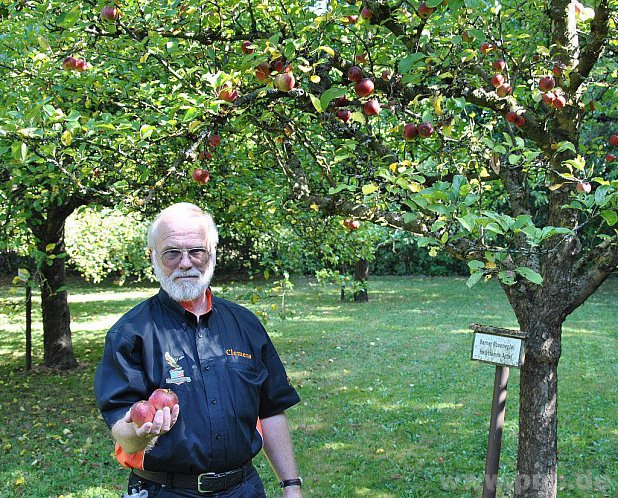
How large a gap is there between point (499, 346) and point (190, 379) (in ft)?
6.67

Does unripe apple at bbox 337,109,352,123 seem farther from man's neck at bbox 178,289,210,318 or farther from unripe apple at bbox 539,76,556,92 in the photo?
man's neck at bbox 178,289,210,318

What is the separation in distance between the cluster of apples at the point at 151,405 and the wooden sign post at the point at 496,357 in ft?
7.08

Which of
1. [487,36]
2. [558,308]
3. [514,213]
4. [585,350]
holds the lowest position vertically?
[585,350]

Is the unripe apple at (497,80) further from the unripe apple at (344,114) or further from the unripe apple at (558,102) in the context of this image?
the unripe apple at (344,114)

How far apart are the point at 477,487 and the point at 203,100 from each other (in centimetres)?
357

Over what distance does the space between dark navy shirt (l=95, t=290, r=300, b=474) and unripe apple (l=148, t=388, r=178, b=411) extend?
144mm

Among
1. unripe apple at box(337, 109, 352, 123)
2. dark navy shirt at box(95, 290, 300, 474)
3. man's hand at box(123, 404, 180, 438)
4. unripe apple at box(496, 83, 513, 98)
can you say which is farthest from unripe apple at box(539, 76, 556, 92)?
man's hand at box(123, 404, 180, 438)

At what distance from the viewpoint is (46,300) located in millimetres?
8648

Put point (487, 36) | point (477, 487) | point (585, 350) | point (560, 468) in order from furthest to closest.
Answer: point (585, 350), point (560, 468), point (477, 487), point (487, 36)

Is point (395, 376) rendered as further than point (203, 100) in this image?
Yes

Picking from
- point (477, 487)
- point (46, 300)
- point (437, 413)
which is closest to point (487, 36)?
point (477, 487)

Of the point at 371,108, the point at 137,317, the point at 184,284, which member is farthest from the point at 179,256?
the point at 371,108

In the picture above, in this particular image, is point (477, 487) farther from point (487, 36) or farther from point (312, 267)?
point (487, 36)

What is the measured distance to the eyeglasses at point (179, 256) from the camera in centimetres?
226
